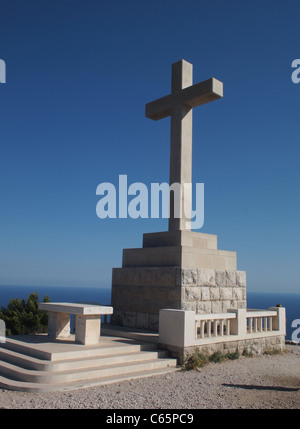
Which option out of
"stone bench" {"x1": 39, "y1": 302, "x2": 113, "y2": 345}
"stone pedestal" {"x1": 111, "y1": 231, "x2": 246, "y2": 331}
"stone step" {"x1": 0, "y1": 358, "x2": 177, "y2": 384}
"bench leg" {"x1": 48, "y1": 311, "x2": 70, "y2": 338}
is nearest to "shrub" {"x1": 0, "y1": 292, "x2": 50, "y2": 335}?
"stone pedestal" {"x1": 111, "y1": 231, "x2": 246, "y2": 331}

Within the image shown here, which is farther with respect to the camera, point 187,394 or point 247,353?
point 247,353

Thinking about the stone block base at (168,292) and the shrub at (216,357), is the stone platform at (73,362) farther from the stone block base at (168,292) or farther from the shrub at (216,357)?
the stone block base at (168,292)

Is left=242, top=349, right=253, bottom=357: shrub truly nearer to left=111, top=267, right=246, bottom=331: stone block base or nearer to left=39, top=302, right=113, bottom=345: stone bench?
left=111, top=267, right=246, bottom=331: stone block base

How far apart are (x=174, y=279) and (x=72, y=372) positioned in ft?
11.5

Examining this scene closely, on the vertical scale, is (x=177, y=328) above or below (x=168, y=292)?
below

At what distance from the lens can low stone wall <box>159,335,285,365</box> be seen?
306 inches

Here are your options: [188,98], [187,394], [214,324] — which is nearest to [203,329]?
[214,324]

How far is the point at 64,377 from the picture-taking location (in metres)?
5.97

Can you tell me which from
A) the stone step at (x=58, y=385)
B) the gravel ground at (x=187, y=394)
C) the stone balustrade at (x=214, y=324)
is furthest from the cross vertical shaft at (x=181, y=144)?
the stone step at (x=58, y=385)

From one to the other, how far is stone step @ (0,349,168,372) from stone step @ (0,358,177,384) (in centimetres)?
10

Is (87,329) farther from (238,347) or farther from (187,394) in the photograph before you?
(238,347)

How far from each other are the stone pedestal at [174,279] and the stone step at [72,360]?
5.67 feet

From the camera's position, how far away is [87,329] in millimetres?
7641
